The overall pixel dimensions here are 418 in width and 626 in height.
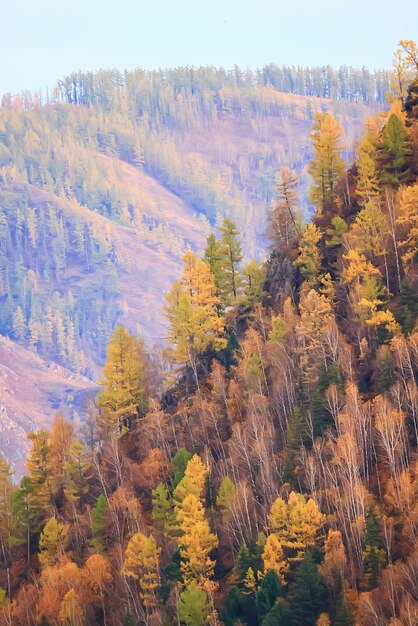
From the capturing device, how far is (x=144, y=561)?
255 ft

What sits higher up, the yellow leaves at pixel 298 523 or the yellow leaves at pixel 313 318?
the yellow leaves at pixel 313 318

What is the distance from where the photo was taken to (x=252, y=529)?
7669 cm

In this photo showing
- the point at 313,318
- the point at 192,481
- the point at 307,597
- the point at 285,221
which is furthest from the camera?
the point at 285,221

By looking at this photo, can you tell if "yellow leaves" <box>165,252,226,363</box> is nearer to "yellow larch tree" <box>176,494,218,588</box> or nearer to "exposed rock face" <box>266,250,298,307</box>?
"exposed rock face" <box>266,250,298,307</box>

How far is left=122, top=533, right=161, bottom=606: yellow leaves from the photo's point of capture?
7769cm

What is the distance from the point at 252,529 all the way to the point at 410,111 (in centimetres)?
4716

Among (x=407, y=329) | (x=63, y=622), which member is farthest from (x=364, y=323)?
(x=63, y=622)

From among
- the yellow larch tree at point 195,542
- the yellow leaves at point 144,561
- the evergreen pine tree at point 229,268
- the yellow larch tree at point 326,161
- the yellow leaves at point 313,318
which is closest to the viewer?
the yellow larch tree at point 195,542

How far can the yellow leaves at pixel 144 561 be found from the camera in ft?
255

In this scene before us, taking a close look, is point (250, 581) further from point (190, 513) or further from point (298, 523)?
point (190, 513)

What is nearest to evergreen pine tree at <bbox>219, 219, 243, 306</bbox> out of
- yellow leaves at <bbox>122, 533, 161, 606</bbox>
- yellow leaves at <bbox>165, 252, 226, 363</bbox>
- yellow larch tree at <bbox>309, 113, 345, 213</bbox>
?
yellow leaves at <bbox>165, 252, 226, 363</bbox>

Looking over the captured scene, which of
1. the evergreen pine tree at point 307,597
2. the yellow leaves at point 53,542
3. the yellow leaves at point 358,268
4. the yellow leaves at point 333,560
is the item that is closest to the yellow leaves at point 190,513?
the yellow leaves at point 333,560

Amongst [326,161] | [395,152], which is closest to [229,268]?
[326,161]

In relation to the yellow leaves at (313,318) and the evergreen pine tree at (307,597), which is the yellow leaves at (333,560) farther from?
the yellow leaves at (313,318)
